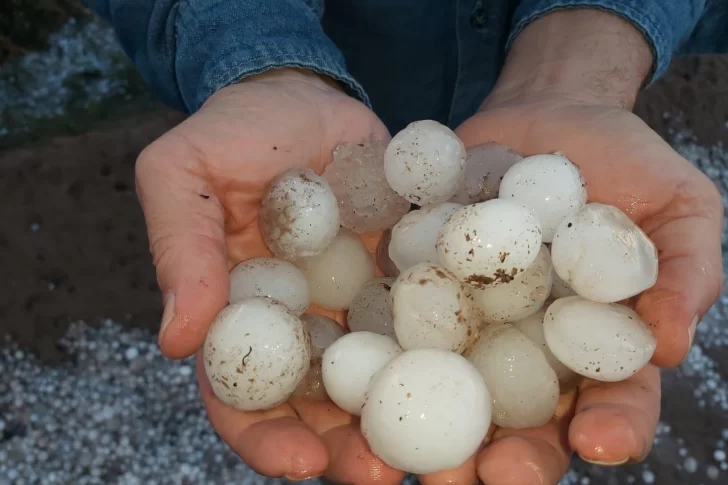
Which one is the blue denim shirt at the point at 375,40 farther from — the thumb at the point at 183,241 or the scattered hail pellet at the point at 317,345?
the scattered hail pellet at the point at 317,345

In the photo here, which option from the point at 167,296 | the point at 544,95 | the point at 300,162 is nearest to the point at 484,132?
the point at 544,95

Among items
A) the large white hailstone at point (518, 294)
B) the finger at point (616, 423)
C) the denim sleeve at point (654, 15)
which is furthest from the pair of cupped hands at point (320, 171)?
the denim sleeve at point (654, 15)

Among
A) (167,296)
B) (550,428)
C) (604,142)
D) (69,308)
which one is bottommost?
(69,308)

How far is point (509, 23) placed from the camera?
1.36 metres

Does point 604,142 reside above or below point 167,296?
above

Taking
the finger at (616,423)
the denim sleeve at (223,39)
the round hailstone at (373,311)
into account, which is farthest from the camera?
the denim sleeve at (223,39)

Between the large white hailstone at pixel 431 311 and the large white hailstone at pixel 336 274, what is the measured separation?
13 centimetres

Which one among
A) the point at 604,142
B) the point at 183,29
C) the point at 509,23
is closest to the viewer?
the point at 604,142

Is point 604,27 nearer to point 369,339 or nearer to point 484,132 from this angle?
point 484,132

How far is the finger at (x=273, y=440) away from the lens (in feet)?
2.53

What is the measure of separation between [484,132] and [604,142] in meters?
0.21

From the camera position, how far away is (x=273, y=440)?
2.59 ft

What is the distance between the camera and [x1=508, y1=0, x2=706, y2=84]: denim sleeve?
1.18 m

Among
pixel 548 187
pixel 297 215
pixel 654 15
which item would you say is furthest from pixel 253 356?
pixel 654 15
